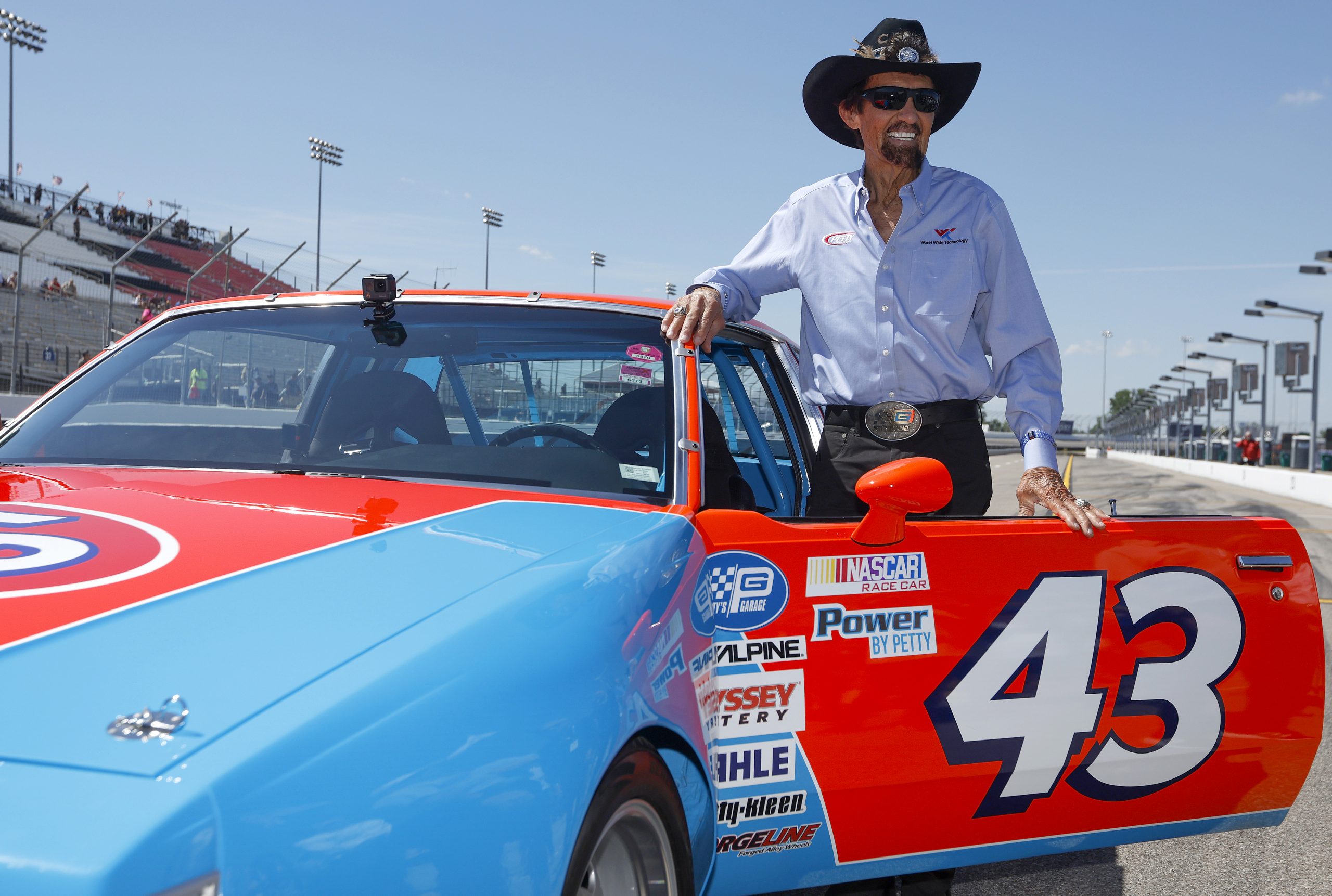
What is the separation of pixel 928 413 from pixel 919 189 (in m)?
0.63

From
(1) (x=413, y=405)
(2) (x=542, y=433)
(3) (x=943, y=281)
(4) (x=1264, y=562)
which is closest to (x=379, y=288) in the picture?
(1) (x=413, y=405)

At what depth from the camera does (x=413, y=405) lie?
2.65 metres

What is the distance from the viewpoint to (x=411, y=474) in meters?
2.30

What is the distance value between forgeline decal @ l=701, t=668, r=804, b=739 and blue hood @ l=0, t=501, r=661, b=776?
43 centimetres

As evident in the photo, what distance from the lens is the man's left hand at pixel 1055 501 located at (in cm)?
233

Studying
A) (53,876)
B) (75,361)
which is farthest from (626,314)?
(75,361)

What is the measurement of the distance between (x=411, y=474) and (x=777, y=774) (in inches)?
38.6

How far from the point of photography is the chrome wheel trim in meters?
1.54

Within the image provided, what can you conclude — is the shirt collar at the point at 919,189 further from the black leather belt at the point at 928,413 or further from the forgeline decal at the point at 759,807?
the forgeline decal at the point at 759,807

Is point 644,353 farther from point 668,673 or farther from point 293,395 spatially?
point 293,395

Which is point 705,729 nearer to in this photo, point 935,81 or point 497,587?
point 497,587

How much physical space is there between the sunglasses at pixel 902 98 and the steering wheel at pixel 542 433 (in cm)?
122

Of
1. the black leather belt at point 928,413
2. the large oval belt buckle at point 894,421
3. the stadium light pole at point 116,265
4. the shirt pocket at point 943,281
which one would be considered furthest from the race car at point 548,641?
the stadium light pole at point 116,265

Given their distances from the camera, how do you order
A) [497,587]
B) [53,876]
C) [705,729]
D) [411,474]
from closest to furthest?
1. [53,876]
2. [497,587]
3. [705,729]
4. [411,474]
